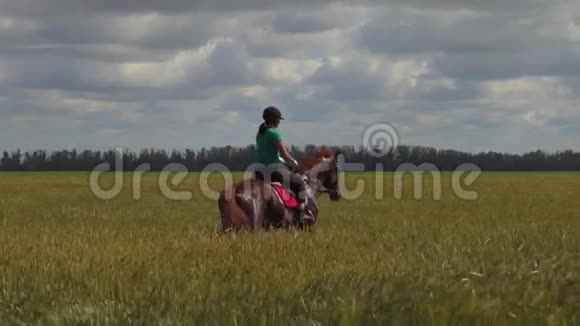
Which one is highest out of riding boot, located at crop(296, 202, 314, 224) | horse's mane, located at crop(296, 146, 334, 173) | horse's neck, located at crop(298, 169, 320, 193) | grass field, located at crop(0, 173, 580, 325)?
horse's mane, located at crop(296, 146, 334, 173)

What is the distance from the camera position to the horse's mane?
15698 millimetres

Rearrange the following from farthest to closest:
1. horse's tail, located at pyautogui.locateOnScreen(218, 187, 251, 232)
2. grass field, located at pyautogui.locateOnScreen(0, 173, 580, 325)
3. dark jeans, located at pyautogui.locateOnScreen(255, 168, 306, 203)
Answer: dark jeans, located at pyautogui.locateOnScreen(255, 168, 306, 203)
horse's tail, located at pyautogui.locateOnScreen(218, 187, 251, 232)
grass field, located at pyautogui.locateOnScreen(0, 173, 580, 325)

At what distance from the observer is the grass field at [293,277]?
6.57 meters

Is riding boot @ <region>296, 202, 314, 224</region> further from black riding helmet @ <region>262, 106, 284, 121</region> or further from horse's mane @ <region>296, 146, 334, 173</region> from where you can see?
black riding helmet @ <region>262, 106, 284, 121</region>

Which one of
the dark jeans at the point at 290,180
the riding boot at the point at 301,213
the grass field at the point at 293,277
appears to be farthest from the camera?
the riding boot at the point at 301,213

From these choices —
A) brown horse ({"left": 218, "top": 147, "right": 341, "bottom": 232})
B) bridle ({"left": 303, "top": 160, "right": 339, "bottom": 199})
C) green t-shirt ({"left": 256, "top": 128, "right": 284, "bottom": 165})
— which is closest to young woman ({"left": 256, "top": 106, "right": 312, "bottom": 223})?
green t-shirt ({"left": 256, "top": 128, "right": 284, "bottom": 165})

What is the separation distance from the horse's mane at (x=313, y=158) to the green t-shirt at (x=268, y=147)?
1395mm

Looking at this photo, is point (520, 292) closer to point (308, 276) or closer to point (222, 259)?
point (308, 276)

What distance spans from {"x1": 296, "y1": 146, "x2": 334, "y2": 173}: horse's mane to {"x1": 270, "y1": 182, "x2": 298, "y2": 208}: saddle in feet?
2.74

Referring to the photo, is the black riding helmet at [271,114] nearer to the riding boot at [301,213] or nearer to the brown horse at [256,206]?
the brown horse at [256,206]

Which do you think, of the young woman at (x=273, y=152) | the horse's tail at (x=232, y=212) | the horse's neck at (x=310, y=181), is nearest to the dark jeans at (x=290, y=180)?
the young woman at (x=273, y=152)

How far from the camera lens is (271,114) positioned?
14.2 metres

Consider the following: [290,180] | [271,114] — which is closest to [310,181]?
[290,180]

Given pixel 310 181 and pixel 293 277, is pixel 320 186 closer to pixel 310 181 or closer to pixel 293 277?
pixel 310 181
